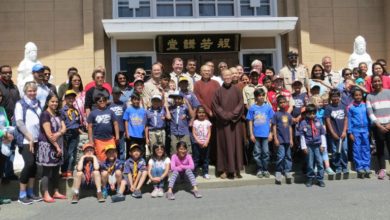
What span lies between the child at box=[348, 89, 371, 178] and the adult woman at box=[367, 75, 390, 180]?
0.14 metres

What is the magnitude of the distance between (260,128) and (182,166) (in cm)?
145

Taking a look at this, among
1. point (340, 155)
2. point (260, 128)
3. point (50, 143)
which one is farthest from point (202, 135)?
point (340, 155)

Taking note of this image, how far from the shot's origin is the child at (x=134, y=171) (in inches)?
244

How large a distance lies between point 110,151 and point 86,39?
4.97 metres

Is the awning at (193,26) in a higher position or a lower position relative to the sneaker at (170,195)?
higher

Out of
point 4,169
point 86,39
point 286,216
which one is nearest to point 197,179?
point 286,216

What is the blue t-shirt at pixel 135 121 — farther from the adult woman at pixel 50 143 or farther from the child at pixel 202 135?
the adult woman at pixel 50 143

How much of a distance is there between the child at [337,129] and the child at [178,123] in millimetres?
2432

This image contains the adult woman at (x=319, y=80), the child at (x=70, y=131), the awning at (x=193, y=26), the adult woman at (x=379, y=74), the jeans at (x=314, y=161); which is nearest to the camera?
the child at (x=70, y=131)

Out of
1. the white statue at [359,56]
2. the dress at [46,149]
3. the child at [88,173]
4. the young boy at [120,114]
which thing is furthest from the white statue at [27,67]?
the white statue at [359,56]

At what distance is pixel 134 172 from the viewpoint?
20.5 ft

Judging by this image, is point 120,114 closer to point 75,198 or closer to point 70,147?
point 70,147

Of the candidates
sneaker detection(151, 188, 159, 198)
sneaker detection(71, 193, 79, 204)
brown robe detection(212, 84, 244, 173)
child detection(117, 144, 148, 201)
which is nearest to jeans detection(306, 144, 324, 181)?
brown robe detection(212, 84, 244, 173)

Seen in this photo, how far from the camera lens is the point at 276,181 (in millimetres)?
6727
